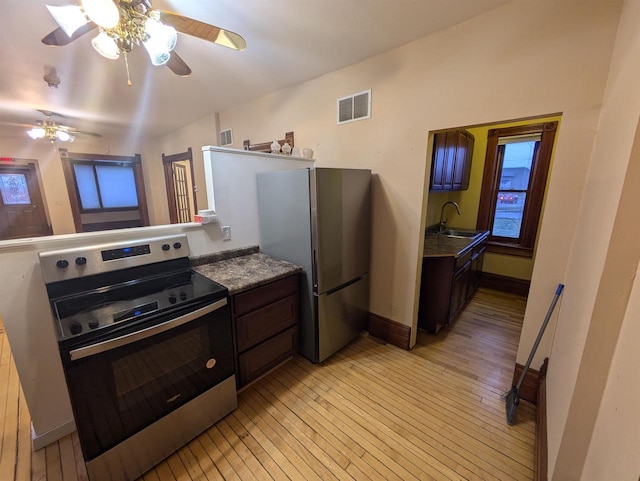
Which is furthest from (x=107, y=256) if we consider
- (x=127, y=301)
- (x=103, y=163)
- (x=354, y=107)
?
(x=103, y=163)

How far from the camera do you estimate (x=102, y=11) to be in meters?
1.08

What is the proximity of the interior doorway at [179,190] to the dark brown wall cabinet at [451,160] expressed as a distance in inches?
191

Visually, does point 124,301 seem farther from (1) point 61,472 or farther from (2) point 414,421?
(2) point 414,421

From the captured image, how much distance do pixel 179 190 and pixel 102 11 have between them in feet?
17.3

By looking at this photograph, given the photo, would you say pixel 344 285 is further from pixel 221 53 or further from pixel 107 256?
pixel 221 53

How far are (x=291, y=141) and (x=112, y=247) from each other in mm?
2081

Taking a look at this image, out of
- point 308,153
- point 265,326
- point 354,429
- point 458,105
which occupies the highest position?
point 458,105

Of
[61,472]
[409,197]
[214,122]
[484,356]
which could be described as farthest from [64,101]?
A: [484,356]

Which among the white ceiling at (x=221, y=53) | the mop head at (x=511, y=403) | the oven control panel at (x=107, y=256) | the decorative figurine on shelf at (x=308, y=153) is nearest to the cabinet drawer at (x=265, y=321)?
the oven control panel at (x=107, y=256)

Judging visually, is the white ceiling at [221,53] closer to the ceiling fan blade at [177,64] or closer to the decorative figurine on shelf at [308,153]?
the ceiling fan blade at [177,64]

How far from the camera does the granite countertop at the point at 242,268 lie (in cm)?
175

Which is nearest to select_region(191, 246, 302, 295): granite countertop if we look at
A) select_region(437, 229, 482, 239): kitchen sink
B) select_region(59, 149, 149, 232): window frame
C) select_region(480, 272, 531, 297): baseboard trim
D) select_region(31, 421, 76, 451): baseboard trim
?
select_region(31, 421, 76, 451): baseboard trim

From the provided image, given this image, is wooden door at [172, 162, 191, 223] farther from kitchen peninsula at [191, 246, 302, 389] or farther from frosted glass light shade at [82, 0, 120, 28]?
frosted glass light shade at [82, 0, 120, 28]

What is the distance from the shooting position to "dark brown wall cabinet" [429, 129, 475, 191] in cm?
260
